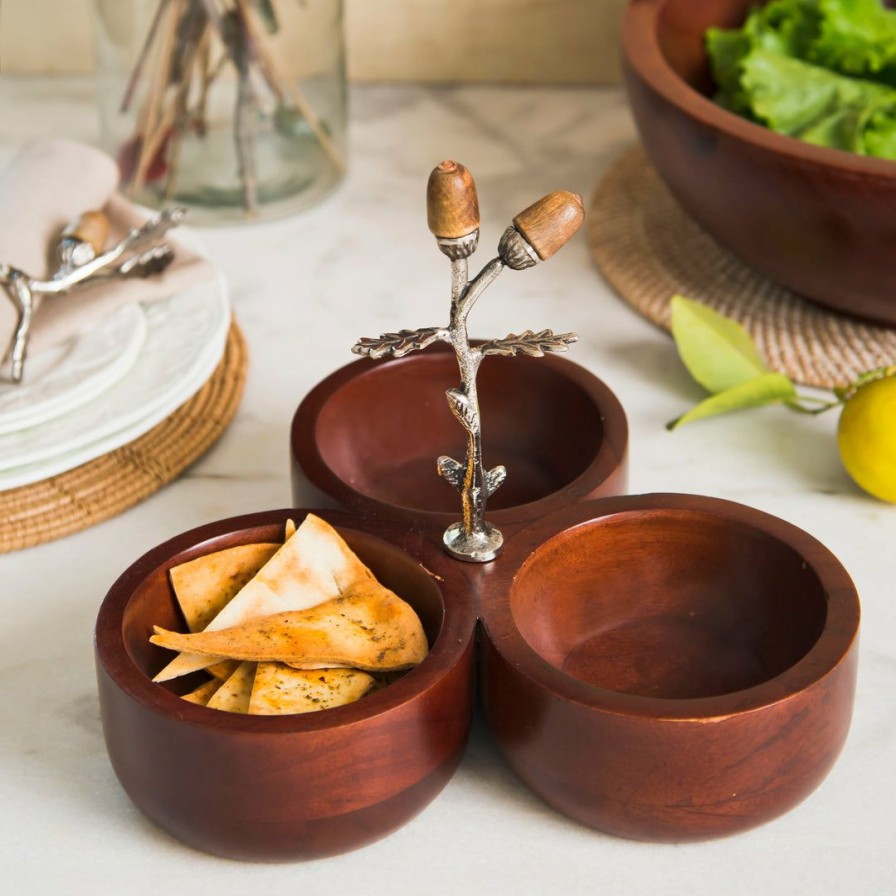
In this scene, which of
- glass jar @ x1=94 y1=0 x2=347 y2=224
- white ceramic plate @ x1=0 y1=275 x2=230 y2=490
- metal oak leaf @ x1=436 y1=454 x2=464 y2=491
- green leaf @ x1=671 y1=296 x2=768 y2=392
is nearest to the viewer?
metal oak leaf @ x1=436 y1=454 x2=464 y2=491

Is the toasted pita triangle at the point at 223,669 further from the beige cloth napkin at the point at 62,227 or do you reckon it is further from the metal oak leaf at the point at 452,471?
the beige cloth napkin at the point at 62,227

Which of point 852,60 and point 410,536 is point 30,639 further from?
point 852,60

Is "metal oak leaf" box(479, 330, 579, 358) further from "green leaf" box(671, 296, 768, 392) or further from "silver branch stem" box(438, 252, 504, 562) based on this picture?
"green leaf" box(671, 296, 768, 392)

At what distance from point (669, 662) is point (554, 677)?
0.11 metres

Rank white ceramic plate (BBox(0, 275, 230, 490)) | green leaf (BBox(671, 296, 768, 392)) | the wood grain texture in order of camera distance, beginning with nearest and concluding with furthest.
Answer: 1. white ceramic plate (BBox(0, 275, 230, 490))
2. green leaf (BBox(671, 296, 768, 392))
3. the wood grain texture

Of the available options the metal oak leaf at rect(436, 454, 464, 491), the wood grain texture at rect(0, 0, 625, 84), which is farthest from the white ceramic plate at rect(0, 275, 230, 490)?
the wood grain texture at rect(0, 0, 625, 84)

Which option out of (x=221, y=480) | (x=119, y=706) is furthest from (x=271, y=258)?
(x=119, y=706)

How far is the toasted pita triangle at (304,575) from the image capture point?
59cm

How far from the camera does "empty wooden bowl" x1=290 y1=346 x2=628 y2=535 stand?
692 millimetres

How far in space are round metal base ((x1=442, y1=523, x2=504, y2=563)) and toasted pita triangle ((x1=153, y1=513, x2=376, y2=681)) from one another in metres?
0.04

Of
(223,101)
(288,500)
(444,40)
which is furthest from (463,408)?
(444,40)

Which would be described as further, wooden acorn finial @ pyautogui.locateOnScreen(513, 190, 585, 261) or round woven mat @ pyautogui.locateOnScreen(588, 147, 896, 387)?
round woven mat @ pyautogui.locateOnScreen(588, 147, 896, 387)

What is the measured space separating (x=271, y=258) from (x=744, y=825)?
0.63 meters

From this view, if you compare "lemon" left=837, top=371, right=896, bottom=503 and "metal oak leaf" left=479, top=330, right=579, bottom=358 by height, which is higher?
"metal oak leaf" left=479, top=330, right=579, bottom=358
